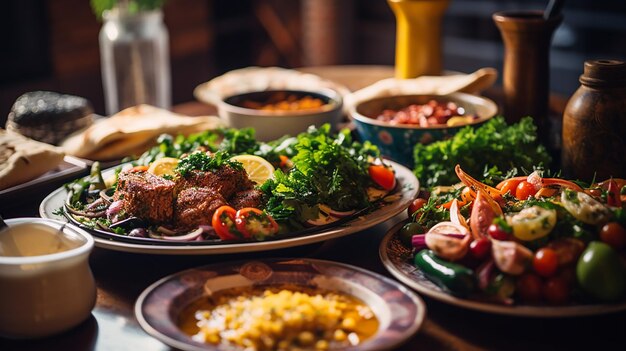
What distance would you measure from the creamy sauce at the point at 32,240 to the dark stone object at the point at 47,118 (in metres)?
1.37

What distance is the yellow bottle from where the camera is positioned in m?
3.33

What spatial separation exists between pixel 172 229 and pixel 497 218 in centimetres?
79

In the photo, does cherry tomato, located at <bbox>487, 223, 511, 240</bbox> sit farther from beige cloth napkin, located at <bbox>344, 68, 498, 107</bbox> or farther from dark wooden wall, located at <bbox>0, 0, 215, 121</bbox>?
dark wooden wall, located at <bbox>0, 0, 215, 121</bbox>

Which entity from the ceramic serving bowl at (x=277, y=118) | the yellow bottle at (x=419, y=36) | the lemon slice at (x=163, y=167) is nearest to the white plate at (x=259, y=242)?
the lemon slice at (x=163, y=167)

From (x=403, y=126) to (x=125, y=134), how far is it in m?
1.00

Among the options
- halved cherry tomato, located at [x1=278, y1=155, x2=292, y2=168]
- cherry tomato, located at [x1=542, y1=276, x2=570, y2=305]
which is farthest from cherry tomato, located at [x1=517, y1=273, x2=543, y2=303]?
halved cherry tomato, located at [x1=278, y1=155, x2=292, y2=168]

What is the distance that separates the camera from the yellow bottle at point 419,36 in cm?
333

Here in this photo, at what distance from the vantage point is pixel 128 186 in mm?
1950

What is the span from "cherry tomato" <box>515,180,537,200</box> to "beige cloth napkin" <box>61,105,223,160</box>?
1.37 metres

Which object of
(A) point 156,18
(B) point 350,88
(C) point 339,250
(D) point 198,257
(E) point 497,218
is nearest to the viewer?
(E) point 497,218

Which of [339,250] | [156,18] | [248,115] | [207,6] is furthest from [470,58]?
[339,250]

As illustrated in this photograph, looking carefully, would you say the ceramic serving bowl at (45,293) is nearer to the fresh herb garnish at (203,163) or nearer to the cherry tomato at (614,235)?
the fresh herb garnish at (203,163)

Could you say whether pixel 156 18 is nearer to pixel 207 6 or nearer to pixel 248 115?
pixel 248 115

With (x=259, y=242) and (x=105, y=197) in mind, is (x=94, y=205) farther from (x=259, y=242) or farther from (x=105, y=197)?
(x=259, y=242)
